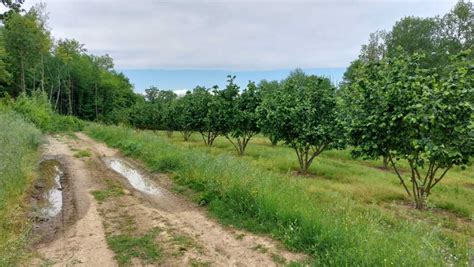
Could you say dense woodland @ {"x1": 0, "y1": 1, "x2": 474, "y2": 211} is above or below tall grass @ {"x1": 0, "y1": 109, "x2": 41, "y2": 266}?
above

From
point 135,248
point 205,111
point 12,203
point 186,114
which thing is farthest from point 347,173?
point 186,114

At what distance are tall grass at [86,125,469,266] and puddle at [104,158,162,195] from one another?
89 cm

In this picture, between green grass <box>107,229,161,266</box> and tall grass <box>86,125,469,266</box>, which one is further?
green grass <box>107,229,161,266</box>

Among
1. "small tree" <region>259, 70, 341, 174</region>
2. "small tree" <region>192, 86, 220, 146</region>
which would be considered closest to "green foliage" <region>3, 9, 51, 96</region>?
"small tree" <region>192, 86, 220, 146</region>

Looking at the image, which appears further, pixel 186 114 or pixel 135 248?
pixel 186 114

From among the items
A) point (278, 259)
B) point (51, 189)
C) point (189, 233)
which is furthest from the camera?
point (51, 189)

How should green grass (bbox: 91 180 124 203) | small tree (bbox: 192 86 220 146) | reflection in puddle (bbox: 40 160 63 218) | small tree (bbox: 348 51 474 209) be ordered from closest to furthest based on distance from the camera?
reflection in puddle (bbox: 40 160 63 218), small tree (bbox: 348 51 474 209), green grass (bbox: 91 180 124 203), small tree (bbox: 192 86 220 146)

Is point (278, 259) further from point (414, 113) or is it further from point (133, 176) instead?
point (133, 176)

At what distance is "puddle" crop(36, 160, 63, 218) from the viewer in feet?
23.5

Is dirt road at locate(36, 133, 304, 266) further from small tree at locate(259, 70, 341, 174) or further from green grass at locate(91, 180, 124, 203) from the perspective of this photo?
small tree at locate(259, 70, 341, 174)

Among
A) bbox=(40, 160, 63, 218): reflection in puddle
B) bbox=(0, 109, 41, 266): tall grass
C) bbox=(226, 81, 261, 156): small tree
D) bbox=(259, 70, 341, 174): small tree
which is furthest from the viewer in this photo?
bbox=(226, 81, 261, 156): small tree

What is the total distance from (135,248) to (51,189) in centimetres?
527

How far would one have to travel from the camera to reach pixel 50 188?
8.99m

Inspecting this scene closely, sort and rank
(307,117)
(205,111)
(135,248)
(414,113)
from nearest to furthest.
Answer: (135,248) < (414,113) < (307,117) < (205,111)
